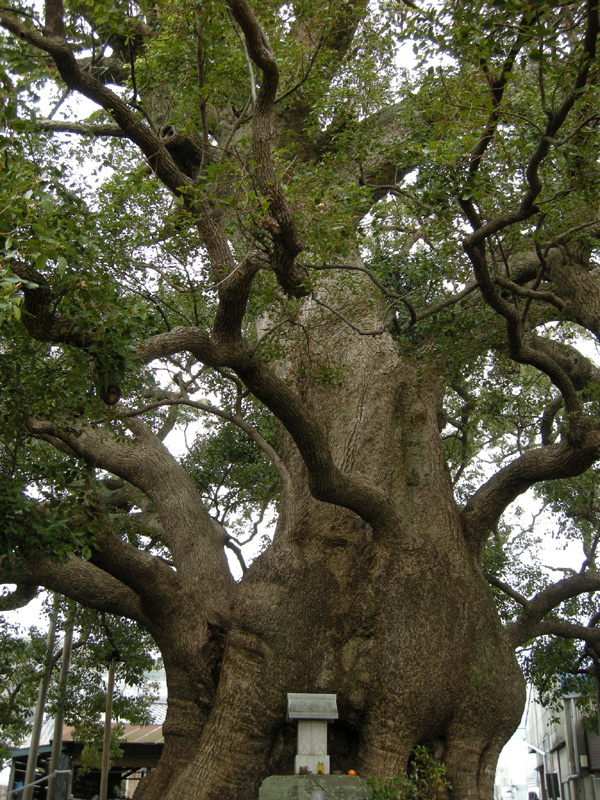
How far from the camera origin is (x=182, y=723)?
20.7 ft

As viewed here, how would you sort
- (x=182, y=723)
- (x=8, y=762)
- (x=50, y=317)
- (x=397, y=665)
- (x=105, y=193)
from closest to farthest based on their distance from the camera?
(x=50, y=317), (x=397, y=665), (x=182, y=723), (x=105, y=193), (x=8, y=762)

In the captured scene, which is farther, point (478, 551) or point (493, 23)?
point (478, 551)

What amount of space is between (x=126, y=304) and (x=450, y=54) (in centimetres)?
324

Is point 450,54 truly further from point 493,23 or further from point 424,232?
point 424,232

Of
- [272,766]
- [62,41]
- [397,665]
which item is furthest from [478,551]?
[62,41]

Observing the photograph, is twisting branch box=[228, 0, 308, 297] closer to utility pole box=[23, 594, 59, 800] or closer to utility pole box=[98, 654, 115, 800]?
utility pole box=[98, 654, 115, 800]

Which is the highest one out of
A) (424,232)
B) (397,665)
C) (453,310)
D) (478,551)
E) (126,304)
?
(424,232)

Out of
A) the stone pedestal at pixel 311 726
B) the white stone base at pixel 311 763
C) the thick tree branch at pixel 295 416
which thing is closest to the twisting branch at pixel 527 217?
the thick tree branch at pixel 295 416

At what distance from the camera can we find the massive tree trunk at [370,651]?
5.80m

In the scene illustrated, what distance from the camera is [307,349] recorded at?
23.4 feet

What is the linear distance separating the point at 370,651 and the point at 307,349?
2982mm

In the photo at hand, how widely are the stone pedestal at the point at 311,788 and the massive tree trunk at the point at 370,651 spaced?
0.69 meters

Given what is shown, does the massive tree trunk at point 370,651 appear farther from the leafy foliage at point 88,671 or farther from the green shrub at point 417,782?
the leafy foliage at point 88,671

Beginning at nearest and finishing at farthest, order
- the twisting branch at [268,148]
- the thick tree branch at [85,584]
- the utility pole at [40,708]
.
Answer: the twisting branch at [268,148]
the thick tree branch at [85,584]
the utility pole at [40,708]
